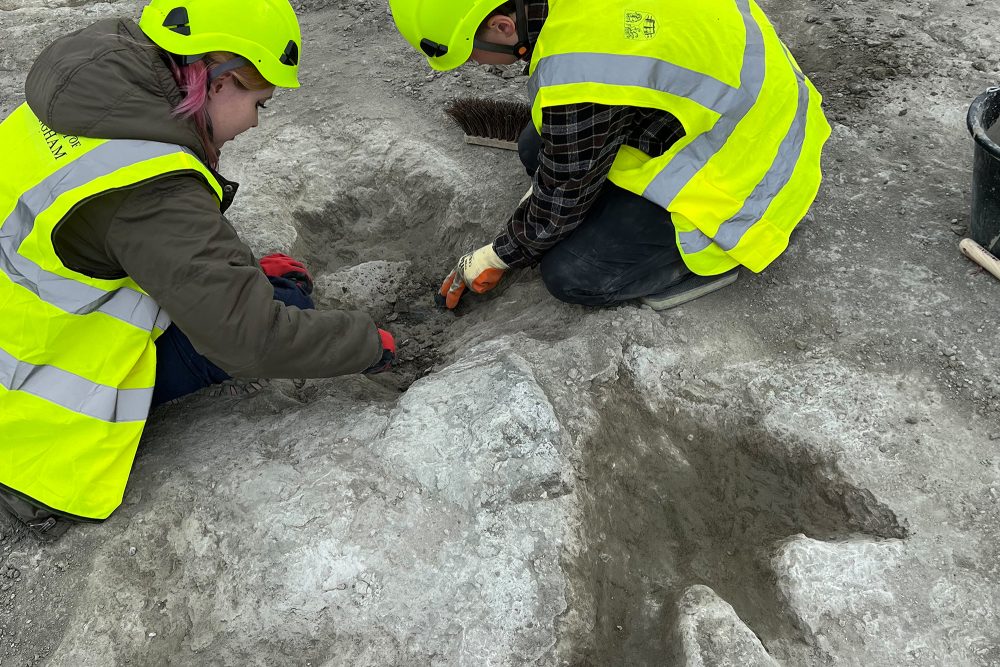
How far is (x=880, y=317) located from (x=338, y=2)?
401 centimetres

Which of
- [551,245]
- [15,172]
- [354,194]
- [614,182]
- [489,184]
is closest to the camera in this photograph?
[15,172]

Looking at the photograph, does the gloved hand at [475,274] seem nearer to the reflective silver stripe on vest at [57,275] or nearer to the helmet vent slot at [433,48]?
the helmet vent slot at [433,48]

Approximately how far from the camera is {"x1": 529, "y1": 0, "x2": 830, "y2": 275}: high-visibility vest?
6.72ft

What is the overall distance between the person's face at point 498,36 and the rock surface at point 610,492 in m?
0.89

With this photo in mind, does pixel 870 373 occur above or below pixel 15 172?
below

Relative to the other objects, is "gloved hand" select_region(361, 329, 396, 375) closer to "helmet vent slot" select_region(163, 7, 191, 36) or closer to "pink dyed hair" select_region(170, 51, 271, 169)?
"pink dyed hair" select_region(170, 51, 271, 169)

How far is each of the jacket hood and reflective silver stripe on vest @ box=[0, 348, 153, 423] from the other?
0.63m

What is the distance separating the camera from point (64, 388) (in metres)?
1.92

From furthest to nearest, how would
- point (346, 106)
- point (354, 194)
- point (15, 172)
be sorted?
point (346, 106) → point (354, 194) → point (15, 172)

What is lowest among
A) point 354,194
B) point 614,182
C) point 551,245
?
point 354,194

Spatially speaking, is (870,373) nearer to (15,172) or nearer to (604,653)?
(604,653)

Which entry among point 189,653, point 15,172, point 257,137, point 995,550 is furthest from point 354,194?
point 995,550

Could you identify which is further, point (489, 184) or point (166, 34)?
point (489, 184)

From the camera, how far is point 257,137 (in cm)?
374
